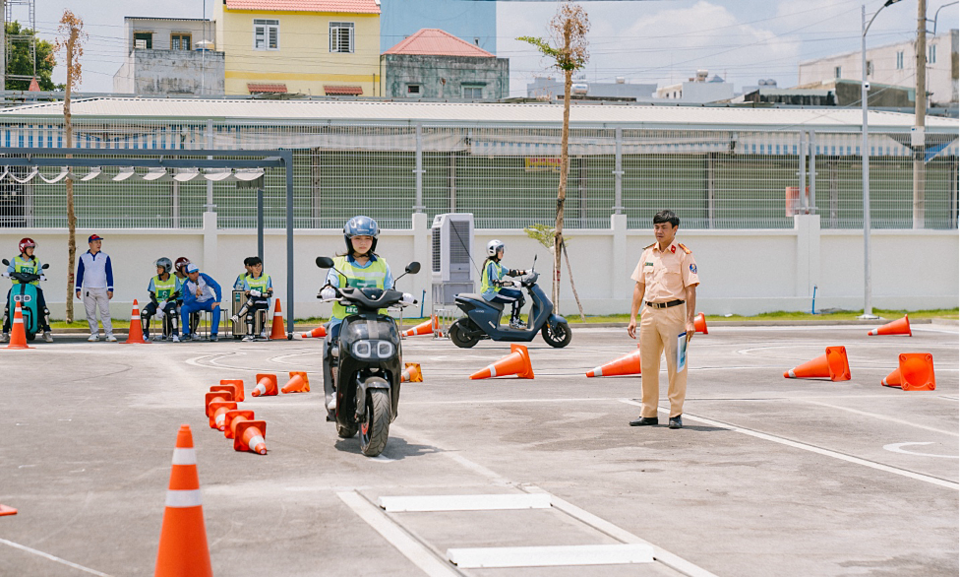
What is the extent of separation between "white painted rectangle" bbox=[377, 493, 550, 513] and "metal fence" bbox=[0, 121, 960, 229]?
69.4 feet

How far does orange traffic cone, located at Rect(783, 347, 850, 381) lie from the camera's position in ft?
46.9

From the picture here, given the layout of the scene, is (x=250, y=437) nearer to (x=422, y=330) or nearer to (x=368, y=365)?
(x=368, y=365)

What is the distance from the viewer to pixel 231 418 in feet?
30.6

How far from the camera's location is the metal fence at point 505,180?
2750cm

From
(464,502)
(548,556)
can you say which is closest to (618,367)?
Answer: (464,502)

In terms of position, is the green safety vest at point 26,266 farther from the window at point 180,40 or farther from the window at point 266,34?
the window at point 180,40

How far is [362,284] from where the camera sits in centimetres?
927

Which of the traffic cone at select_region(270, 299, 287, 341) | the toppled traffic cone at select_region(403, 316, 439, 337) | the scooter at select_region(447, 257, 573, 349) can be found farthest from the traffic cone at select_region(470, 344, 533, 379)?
the toppled traffic cone at select_region(403, 316, 439, 337)

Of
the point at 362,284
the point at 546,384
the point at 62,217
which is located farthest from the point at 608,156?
the point at 362,284

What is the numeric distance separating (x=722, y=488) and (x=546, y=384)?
21.6 feet

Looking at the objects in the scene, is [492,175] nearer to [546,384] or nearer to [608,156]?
[608,156]

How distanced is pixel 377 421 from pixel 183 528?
360cm

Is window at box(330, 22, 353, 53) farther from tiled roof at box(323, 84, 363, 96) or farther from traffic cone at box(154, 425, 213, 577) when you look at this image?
traffic cone at box(154, 425, 213, 577)

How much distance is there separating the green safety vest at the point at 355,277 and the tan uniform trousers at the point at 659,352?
8.10 ft
